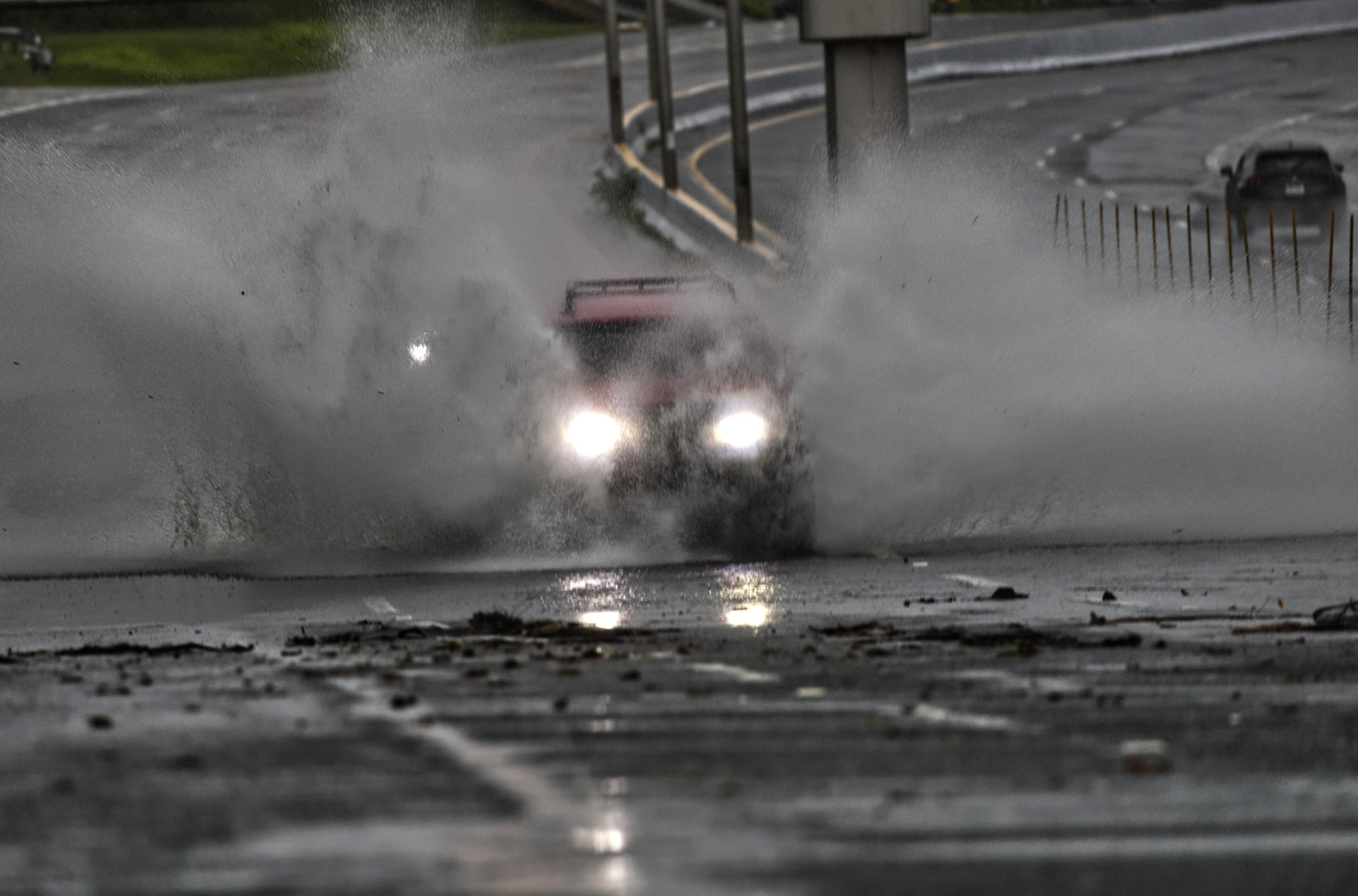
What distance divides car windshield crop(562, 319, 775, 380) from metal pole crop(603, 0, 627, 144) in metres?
30.7

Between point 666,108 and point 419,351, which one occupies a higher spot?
point 419,351

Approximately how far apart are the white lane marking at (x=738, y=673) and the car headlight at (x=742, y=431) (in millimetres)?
5158

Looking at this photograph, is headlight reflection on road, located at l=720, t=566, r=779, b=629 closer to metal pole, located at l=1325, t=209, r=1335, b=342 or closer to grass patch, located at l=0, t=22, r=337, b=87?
metal pole, located at l=1325, t=209, r=1335, b=342

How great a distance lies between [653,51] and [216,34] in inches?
926

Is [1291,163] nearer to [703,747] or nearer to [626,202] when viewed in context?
[626,202]

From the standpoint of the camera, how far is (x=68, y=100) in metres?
56.0

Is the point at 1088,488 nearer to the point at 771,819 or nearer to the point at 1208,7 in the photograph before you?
the point at 771,819

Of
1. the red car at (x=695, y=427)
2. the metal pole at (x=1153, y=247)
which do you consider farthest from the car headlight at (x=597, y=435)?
the metal pole at (x=1153, y=247)

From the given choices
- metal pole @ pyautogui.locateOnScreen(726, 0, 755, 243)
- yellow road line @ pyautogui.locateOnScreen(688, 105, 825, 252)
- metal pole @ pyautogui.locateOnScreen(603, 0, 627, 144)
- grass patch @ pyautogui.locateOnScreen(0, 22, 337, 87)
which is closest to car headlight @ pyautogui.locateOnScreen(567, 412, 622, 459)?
yellow road line @ pyautogui.locateOnScreen(688, 105, 825, 252)

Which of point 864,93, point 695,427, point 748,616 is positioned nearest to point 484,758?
point 748,616

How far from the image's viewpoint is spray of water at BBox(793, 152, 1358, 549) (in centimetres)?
1576

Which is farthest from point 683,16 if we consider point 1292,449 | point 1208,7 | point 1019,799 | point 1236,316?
point 1019,799

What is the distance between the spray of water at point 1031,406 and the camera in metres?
15.8

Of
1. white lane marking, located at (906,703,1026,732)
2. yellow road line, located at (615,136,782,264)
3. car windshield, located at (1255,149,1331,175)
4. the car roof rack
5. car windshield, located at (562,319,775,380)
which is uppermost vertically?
white lane marking, located at (906,703,1026,732)
